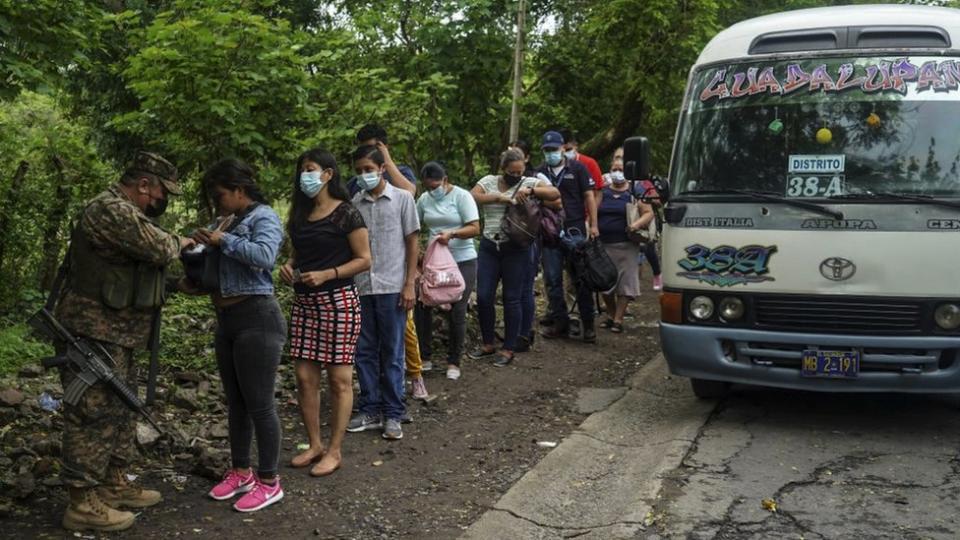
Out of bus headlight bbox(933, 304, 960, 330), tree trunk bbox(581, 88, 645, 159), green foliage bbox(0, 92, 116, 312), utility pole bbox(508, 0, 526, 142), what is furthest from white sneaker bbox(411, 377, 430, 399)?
tree trunk bbox(581, 88, 645, 159)

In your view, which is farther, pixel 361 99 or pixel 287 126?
pixel 361 99

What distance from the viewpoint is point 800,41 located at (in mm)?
6734

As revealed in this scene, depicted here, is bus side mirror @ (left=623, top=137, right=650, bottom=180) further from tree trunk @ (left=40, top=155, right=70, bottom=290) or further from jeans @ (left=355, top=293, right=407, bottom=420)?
tree trunk @ (left=40, top=155, right=70, bottom=290)

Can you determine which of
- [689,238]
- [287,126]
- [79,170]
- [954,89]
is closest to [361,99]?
[287,126]

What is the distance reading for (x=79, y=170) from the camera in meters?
8.74

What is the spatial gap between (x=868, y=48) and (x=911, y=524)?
3.21 meters

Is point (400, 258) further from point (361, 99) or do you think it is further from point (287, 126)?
point (361, 99)

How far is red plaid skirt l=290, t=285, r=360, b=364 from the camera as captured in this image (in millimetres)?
5434

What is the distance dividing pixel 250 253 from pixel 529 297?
436 centimetres

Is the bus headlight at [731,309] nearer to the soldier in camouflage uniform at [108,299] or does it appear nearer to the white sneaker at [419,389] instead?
the white sneaker at [419,389]

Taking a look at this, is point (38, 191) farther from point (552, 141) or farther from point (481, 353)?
point (552, 141)

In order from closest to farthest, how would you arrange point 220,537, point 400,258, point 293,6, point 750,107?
point 220,537
point 400,258
point 750,107
point 293,6

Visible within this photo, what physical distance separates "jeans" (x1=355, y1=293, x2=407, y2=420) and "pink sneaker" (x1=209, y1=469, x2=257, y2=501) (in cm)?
131

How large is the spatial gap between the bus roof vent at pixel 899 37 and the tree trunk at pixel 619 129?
8.64 meters
